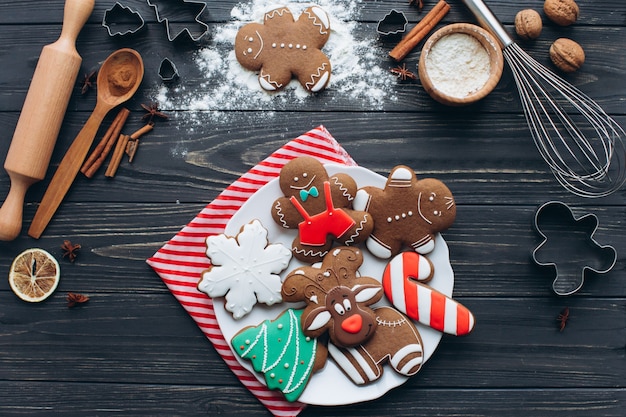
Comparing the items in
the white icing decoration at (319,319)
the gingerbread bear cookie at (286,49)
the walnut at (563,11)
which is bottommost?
the white icing decoration at (319,319)

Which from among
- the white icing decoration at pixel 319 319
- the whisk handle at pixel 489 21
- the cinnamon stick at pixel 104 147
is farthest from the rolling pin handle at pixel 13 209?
Result: the whisk handle at pixel 489 21

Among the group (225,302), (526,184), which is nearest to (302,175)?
(225,302)

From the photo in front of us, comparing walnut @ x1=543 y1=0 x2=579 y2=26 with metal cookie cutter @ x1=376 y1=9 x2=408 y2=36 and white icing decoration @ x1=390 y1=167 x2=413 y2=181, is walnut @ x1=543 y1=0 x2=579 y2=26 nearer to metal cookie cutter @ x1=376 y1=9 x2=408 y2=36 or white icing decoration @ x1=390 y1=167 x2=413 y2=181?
metal cookie cutter @ x1=376 y1=9 x2=408 y2=36

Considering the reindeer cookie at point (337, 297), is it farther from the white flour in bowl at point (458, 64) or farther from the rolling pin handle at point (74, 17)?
the rolling pin handle at point (74, 17)

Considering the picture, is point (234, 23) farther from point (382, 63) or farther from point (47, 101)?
point (47, 101)

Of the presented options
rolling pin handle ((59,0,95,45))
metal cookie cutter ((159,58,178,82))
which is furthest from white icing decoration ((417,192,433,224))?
rolling pin handle ((59,0,95,45))

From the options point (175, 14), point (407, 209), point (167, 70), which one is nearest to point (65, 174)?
point (167, 70)
